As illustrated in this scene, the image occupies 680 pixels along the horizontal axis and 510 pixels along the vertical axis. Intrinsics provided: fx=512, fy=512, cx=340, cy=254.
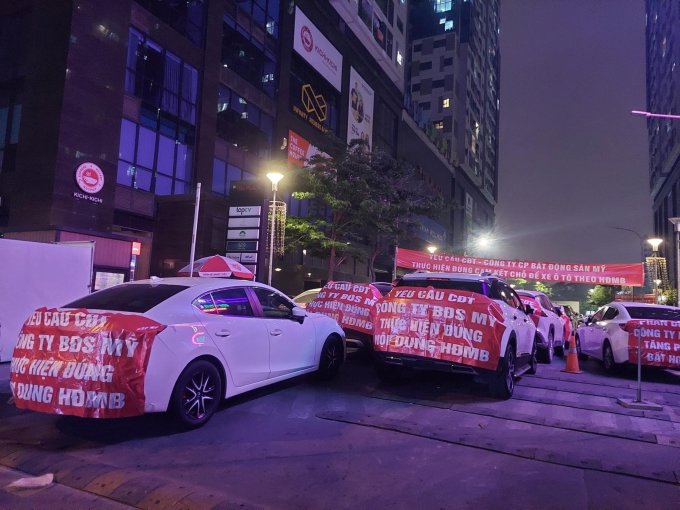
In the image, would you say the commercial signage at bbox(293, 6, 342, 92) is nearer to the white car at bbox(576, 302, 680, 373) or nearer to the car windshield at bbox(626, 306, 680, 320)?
the white car at bbox(576, 302, 680, 373)

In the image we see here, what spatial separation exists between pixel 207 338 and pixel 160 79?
2060 centimetres

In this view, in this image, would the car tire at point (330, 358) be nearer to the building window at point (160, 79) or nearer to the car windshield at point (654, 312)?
the car windshield at point (654, 312)

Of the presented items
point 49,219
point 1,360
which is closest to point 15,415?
point 1,360

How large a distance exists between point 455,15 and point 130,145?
264 ft

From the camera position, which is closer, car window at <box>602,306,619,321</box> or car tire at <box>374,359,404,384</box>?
car tire at <box>374,359,404,384</box>

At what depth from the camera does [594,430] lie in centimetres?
574

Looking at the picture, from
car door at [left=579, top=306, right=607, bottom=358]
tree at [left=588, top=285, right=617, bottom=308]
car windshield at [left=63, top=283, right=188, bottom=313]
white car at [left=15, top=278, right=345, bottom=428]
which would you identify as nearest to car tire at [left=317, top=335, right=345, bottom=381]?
white car at [left=15, top=278, right=345, bottom=428]

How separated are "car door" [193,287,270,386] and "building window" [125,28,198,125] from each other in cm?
1826

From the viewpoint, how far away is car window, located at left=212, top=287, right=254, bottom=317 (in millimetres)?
6000

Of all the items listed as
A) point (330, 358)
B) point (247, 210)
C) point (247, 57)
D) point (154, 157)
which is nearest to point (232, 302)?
point (330, 358)

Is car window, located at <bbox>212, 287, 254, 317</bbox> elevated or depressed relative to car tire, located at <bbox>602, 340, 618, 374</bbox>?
elevated

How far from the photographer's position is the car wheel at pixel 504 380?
7.00 m

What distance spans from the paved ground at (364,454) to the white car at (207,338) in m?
0.37

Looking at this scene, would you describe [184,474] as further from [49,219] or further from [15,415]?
[49,219]
